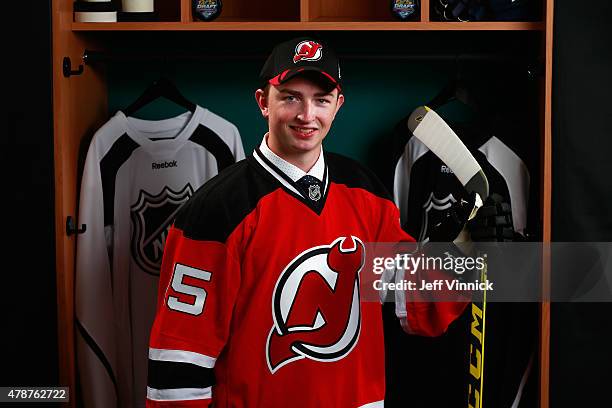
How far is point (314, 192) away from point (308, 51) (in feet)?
0.91

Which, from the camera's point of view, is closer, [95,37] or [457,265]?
[457,265]

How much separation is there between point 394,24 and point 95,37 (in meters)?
0.80

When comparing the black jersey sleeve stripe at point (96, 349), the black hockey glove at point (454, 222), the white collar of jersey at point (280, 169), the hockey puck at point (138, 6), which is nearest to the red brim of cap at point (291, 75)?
the white collar of jersey at point (280, 169)

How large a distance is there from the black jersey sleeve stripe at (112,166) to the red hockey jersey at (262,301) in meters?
0.53

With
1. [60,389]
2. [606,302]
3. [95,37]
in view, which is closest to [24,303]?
[60,389]

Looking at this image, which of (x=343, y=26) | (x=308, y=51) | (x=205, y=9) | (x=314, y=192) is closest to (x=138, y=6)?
(x=205, y=9)

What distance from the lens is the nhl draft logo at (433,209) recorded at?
6.81 ft

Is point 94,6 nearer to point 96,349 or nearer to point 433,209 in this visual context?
point 96,349

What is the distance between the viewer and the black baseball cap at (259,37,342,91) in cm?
153

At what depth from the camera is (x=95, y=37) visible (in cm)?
213

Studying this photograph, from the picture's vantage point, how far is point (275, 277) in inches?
62.0

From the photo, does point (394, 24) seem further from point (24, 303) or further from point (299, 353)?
point (24, 303)

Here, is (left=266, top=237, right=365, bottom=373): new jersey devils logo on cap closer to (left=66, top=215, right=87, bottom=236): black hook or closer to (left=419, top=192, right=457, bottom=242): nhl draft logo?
(left=419, top=192, right=457, bottom=242): nhl draft logo

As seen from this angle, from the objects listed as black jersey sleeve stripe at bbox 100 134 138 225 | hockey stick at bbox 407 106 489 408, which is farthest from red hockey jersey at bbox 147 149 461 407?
black jersey sleeve stripe at bbox 100 134 138 225
